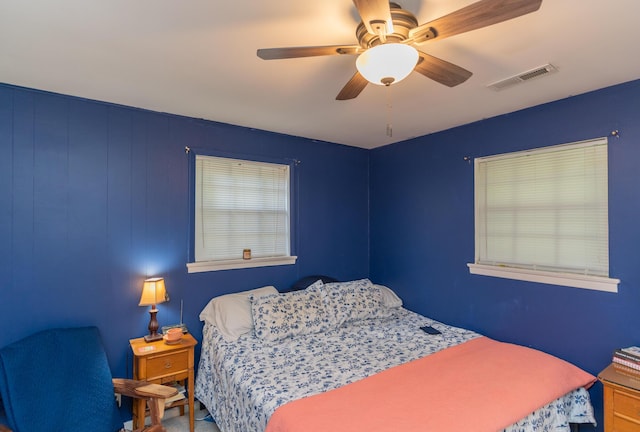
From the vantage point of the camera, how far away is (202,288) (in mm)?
3105

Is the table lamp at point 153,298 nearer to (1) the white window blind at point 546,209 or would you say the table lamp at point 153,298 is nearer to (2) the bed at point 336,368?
(2) the bed at point 336,368

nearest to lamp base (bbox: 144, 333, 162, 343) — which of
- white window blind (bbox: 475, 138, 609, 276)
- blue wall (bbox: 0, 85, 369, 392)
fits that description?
blue wall (bbox: 0, 85, 369, 392)

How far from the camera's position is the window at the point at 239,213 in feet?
10.3

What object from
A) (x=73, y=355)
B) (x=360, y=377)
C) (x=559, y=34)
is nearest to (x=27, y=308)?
(x=73, y=355)

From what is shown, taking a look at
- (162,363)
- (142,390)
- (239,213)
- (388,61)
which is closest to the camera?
(388,61)

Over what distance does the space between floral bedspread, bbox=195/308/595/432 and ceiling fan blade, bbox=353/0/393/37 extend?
186 centimetres

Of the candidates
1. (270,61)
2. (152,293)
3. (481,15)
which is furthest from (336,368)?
(481,15)

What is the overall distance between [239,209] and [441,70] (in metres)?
2.30

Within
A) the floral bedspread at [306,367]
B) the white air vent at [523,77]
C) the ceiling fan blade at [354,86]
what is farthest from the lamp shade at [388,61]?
the floral bedspread at [306,367]

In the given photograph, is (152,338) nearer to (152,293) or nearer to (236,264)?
(152,293)

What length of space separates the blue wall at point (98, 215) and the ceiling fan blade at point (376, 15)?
222 cm

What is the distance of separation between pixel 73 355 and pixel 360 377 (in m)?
1.87

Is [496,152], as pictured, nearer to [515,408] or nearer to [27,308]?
[515,408]

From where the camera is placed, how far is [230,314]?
2912 millimetres
